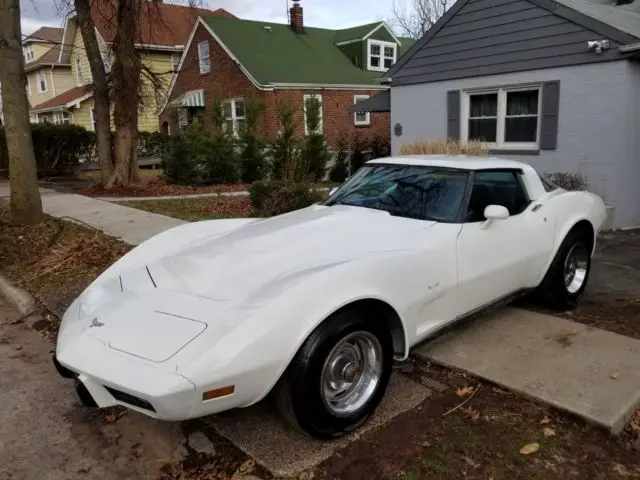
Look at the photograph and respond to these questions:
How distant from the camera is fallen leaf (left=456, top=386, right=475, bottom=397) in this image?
329cm

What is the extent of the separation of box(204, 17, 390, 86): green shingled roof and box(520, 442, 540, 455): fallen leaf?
1992 centimetres

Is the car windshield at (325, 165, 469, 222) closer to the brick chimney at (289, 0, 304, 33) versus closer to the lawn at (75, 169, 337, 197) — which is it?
the lawn at (75, 169, 337, 197)

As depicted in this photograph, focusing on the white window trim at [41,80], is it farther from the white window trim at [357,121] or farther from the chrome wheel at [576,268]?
the chrome wheel at [576,268]

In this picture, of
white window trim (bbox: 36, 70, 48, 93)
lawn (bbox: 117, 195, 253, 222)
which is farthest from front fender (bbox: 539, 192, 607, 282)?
white window trim (bbox: 36, 70, 48, 93)

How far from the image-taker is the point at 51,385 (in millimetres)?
3686

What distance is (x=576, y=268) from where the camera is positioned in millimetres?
4867

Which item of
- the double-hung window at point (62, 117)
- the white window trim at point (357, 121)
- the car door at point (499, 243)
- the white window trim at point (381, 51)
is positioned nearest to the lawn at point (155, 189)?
the car door at point (499, 243)

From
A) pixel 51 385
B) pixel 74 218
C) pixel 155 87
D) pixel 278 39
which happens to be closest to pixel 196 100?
pixel 278 39

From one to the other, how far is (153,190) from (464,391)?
39.0ft

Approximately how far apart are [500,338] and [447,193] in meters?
1.17

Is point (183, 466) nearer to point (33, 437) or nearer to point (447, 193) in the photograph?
point (33, 437)

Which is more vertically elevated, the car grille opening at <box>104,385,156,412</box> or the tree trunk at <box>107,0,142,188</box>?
the tree trunk at <box>107,0,142,188</box>

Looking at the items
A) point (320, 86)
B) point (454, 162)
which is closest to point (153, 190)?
point (454, 162)

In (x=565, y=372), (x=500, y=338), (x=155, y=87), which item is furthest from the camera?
(x=155, y=87)
